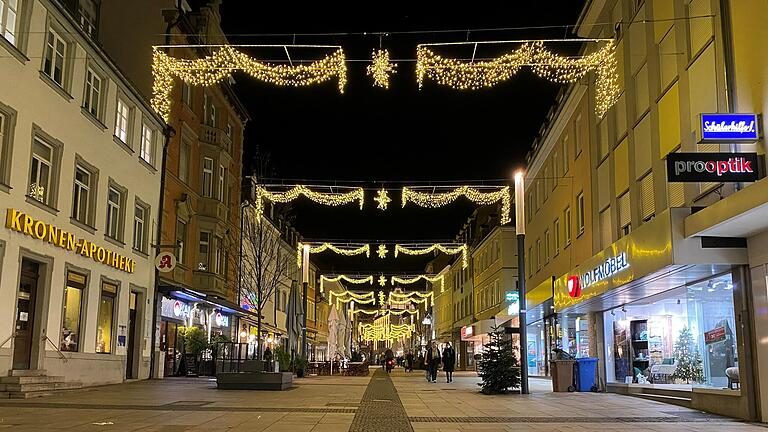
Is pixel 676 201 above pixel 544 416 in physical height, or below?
above

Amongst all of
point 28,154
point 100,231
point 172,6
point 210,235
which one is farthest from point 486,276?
point 28,154

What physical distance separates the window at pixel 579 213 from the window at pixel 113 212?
15.4m

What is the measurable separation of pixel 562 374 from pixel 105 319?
14.3 m

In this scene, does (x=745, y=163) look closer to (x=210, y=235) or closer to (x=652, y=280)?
(x=652, y=280)

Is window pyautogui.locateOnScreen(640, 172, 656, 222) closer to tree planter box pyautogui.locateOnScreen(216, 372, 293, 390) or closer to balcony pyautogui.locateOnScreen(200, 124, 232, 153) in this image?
tree planter box pyautogui.locateOnScreen(216, 372, 293, 390)

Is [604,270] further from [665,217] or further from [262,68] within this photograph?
[262,68]

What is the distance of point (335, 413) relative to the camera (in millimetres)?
14773

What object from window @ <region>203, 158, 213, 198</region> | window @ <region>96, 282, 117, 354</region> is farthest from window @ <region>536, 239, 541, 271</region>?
window @ <region>96, 282, 117, 354</region>

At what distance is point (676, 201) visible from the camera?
1689cm

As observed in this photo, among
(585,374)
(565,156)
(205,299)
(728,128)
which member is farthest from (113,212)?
(728,128)

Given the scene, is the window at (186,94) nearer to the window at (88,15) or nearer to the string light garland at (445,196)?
Result: the window at (88,15)

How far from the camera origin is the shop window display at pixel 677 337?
590 inches

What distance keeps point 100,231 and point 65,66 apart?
5.03m

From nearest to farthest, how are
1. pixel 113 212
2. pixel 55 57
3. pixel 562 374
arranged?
pixel 55 57 < pixel 562 374 < pixel 113 212
